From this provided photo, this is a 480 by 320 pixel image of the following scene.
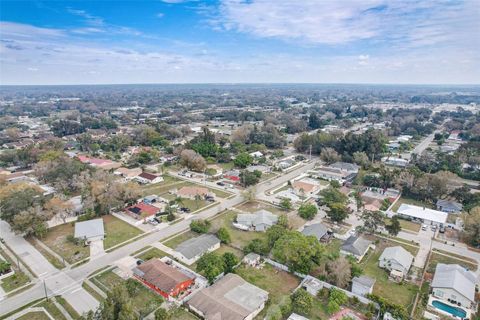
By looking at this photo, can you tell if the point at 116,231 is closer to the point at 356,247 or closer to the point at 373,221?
the point at 356,247

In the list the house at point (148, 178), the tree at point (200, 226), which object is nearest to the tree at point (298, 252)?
the tree at point (200, 226)

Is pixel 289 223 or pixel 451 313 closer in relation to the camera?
pixel 451 313

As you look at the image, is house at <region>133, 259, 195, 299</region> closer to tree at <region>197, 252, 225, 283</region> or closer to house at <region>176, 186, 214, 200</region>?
tree at <region>197, 252, 225, 283</region>

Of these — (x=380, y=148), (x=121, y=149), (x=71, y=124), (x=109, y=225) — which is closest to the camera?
(x=109, y=225)

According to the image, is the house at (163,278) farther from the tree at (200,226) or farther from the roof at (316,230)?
the roof at (316,230)

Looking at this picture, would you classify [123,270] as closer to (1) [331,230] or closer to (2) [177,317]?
(2) [177,317]

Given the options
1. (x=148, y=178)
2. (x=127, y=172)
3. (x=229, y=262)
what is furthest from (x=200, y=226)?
(x=127, y=172)

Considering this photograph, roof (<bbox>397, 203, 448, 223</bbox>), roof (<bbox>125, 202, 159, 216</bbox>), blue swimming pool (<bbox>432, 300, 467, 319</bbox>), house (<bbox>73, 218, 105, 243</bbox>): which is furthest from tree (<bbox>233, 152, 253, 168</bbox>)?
blue swimming pool (<bbox>432, 300, 467, 319</bbox>)

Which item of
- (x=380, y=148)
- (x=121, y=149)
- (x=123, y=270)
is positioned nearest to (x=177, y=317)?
(x=123, y=270)
